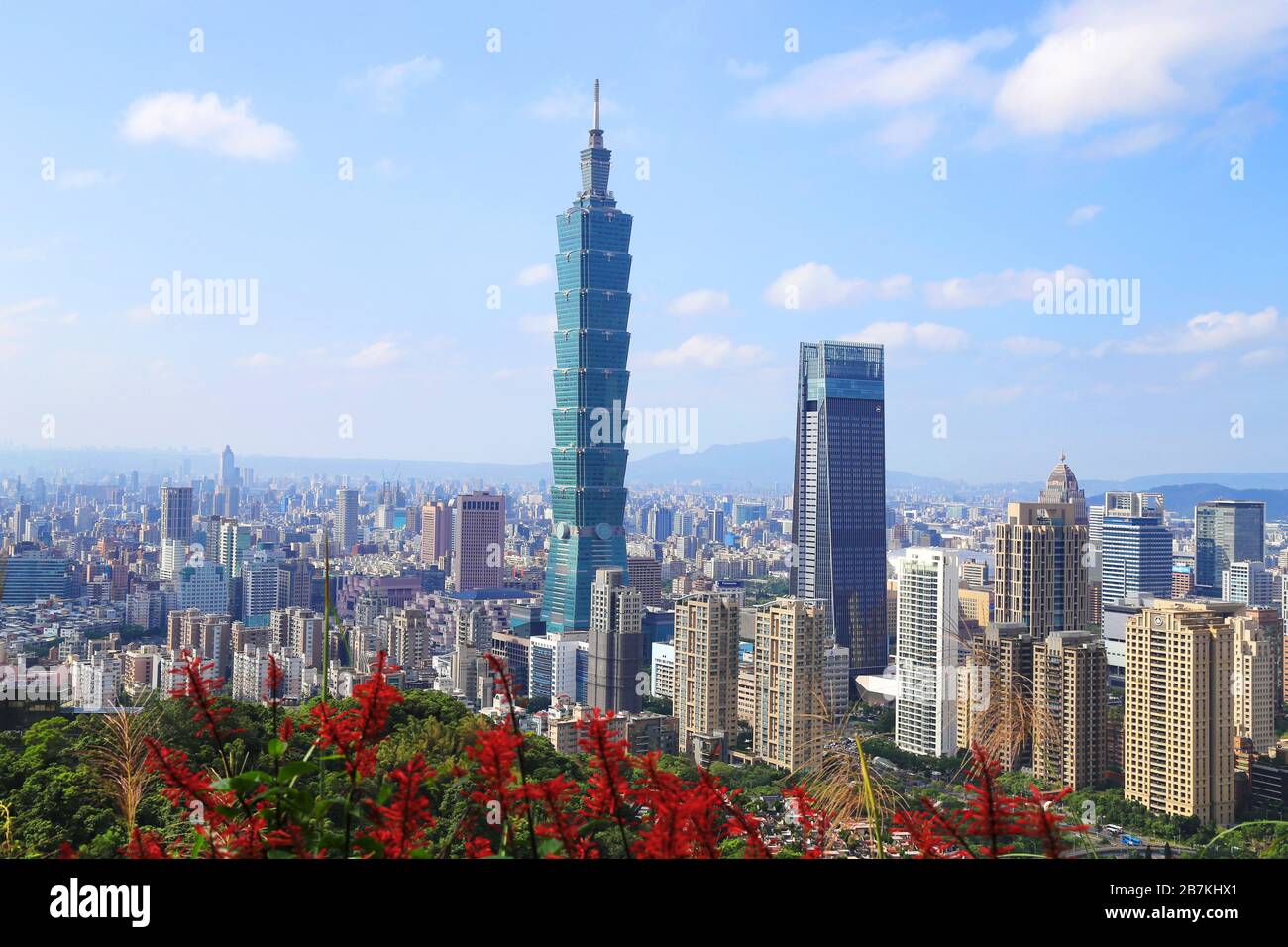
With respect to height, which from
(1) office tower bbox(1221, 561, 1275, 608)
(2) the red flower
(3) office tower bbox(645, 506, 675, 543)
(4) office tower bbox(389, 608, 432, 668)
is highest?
(2) the red flower

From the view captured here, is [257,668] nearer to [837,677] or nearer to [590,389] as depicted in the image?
[837,677]

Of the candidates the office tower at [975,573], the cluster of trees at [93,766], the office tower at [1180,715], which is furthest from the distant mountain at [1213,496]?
the cluster of trees at [93,766]

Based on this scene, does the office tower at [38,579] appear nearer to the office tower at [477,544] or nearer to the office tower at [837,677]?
the office tower at [837,677]

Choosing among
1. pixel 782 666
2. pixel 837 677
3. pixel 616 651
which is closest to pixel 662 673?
pixel 616 651

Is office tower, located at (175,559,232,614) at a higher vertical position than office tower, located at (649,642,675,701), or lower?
higher

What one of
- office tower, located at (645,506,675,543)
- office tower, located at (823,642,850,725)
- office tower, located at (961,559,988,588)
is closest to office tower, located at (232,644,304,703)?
office tower, located at (823,642,850,725)

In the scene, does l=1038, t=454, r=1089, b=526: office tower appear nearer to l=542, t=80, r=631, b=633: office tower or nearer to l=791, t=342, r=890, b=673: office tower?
l=791, t=342, r=890, b=673: office tower
